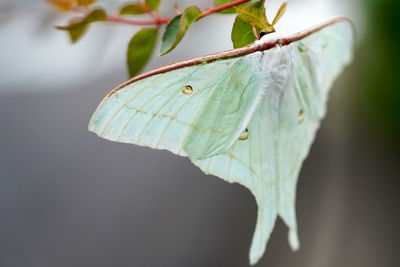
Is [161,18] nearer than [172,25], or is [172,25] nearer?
[172,25]

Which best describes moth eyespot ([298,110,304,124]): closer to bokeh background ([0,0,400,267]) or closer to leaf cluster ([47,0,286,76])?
leaf cluster ([47,0,286,76])

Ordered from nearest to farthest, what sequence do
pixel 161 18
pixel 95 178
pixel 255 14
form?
pixel 255 14
pixel 161 18
pixel 95 178

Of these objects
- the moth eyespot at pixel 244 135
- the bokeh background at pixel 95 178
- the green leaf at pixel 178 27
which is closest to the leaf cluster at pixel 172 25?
the green leaf at pixel 178 27

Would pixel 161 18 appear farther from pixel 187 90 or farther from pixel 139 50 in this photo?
pixel 187 90

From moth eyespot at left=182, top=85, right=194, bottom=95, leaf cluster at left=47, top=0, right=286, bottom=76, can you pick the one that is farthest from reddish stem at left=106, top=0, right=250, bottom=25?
moth eyespot at left=182, top=85, right=194, bottom=95

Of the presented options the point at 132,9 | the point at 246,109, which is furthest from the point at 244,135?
the point at 132,9

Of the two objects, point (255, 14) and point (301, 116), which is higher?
point (255, 14)

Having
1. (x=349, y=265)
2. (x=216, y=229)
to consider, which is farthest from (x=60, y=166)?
(x=349, y=265)
